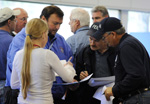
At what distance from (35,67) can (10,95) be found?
0.67 metres

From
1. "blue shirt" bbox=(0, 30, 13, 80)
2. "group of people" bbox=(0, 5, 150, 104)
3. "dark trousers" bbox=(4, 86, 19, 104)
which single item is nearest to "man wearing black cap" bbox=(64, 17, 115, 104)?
"group of people" bbox=(0, 5, 150, 104)

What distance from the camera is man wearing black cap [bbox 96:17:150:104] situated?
5.46 feet

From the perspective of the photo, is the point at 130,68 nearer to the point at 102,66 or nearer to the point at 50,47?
the point at 102,66

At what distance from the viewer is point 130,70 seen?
1661 millimetres

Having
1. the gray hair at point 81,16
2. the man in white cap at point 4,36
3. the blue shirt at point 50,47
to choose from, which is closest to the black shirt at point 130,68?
the blue shirt at point 50,47

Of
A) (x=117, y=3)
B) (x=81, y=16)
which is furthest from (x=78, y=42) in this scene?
(x=117, y=3)

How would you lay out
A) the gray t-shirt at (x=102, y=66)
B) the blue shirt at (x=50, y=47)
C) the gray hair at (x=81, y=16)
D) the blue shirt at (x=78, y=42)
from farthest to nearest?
the gray hair at (x=81, y=16)
the blue shirt at (x=78, y=42)
the gray t-shirt at (x=102, y=66)
the blue shirt at (x=50, y=47)

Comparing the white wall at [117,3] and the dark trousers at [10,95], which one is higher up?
the white wall at [117,3]

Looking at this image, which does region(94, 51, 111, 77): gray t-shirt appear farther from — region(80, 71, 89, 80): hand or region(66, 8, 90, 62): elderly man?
region(66, 8, 90, 62): elderly man

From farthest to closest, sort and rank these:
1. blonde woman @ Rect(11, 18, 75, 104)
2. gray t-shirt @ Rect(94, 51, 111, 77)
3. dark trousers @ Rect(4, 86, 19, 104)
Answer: gray t-shirt @ Rect(94, 51, 111, 77)
dark trousers @ Rect(4, 86, 19, 104)
blonde woman @ Rect(11, 18, 75, 104)

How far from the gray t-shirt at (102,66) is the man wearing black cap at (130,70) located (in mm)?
416

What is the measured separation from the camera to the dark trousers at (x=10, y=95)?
2098 millimetres

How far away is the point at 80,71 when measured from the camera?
2365mm

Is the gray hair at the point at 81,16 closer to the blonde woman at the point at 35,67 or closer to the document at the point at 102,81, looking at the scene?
the document at the point at 102,81
